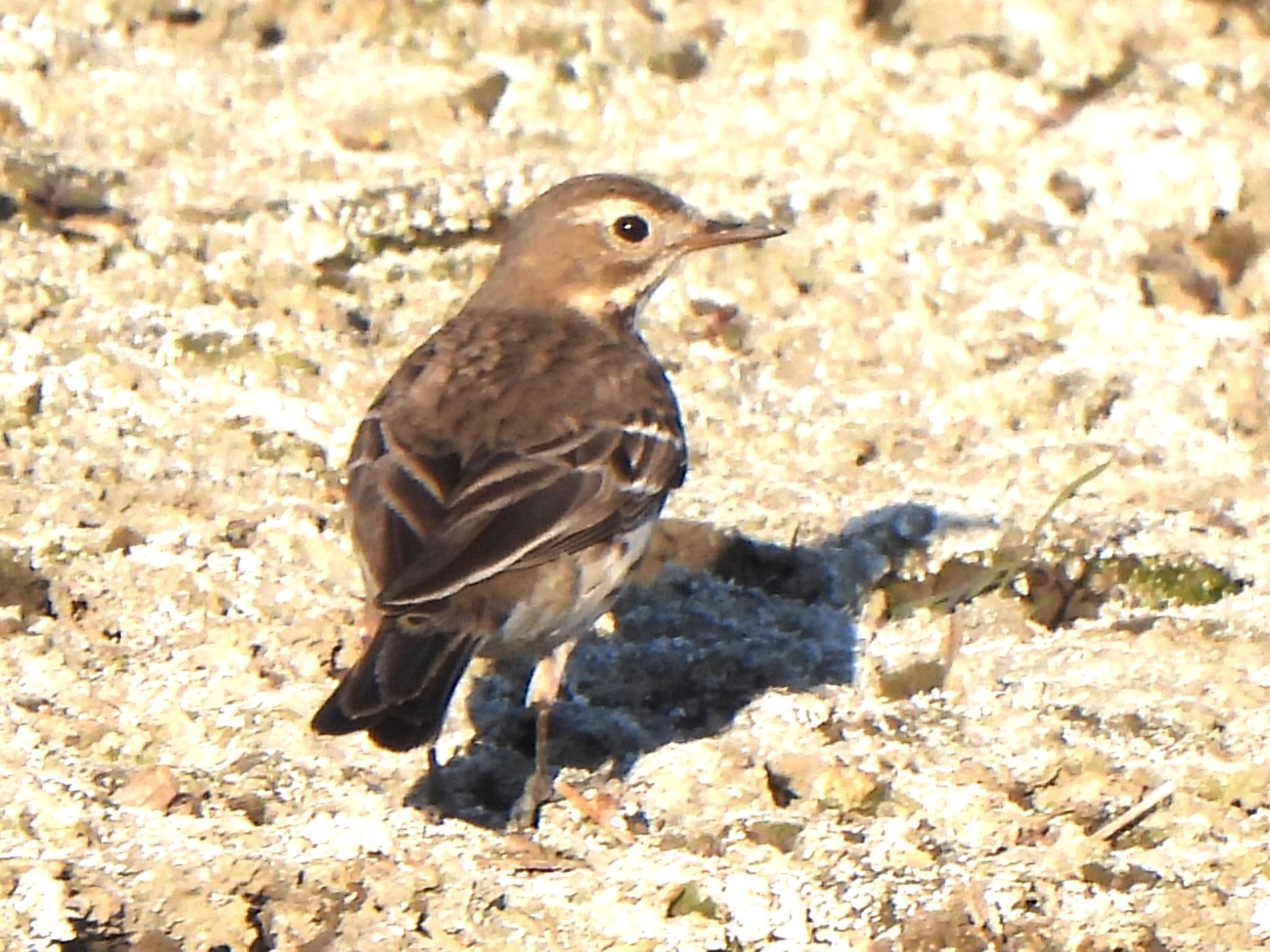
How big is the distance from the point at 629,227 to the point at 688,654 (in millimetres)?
1384

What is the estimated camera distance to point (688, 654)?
19.9 ft

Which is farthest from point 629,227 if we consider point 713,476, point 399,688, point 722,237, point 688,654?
point 399,688

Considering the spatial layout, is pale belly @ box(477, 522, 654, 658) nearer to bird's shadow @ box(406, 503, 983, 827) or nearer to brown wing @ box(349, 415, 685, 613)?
brown wing @ box(349, 415, 685, 613)

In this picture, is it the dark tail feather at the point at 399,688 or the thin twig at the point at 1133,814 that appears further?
the thin twig at the point at 1133,814

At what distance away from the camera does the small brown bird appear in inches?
195

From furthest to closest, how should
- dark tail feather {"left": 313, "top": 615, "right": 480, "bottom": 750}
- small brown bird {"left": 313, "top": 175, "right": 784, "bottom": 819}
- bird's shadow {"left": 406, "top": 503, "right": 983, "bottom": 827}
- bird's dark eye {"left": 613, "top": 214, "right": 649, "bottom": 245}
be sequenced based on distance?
bird's dark eye {"left": 613, "top": 214, "right": 649, "bottom": 245} < bird's shadow {"left": 406, "top": 503, "right": 983, "bottom": 827} < small brown bird {"left": 313, "top": 175, "right": 784, "bottom": 819} < dark tail feather {"left": 313, "top": 615, "right": 480, "bottom": 750}

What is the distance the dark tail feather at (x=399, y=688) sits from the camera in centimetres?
470

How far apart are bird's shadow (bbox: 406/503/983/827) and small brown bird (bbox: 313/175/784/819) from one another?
0.50 ft

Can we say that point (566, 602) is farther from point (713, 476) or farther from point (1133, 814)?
point (713, 476)

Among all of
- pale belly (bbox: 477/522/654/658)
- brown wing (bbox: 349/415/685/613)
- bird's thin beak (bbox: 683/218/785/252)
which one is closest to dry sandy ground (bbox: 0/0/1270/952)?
pale belly (bbox: 477/522/654/658)

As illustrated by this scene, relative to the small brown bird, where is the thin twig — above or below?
below

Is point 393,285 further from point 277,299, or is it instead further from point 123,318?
point 123,318

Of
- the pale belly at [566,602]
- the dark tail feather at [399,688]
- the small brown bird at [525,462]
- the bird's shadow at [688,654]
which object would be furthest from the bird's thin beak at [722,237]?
the dark tail feather at [399,688]

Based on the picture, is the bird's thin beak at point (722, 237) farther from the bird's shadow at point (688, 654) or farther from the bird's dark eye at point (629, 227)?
the bird's shadow at point (688, 654)
